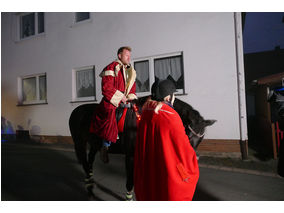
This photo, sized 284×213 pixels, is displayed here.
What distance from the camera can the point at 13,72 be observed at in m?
3.30

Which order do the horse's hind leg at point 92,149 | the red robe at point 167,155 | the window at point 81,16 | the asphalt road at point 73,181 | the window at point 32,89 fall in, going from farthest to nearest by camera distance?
the window at point 32,89
the window at point 81,16
the horse's hind leg at point 92,149
the asphalt road at point 73,181
the red robe at point 167,155

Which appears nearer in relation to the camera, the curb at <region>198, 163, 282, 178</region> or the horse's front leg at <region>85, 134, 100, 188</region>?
the horse's front leg at <region>85, 134, 100, 188</region>

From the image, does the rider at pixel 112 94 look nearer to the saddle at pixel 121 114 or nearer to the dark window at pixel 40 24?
the saddle at pixel 121 114

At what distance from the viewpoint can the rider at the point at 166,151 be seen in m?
1.25

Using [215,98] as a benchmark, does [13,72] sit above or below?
above

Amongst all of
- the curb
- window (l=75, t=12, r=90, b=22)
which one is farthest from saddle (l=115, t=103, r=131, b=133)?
window (l=75, t=12, r=90, b=22)

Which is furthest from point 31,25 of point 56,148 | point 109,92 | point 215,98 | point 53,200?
point 215,98

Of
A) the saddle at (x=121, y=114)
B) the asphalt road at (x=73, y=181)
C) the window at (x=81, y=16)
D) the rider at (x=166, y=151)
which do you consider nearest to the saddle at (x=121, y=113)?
the saddle at (x=121, y=114)

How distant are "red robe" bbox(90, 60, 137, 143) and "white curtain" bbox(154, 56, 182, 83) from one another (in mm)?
1522

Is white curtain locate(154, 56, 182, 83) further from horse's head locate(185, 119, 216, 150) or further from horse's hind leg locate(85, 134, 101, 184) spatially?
horse's hind leg locate(85, 134, 101, 184)

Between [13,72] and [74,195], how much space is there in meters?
2.81

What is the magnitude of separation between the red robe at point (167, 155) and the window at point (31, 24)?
345 centimetres

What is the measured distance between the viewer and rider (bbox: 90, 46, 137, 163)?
1890 mm

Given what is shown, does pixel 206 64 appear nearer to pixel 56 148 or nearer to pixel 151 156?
pixel 151 156
